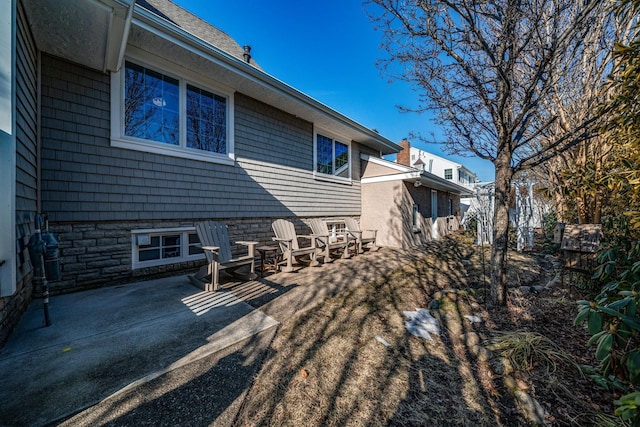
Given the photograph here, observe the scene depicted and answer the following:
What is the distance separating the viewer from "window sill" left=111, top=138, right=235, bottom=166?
167 inches

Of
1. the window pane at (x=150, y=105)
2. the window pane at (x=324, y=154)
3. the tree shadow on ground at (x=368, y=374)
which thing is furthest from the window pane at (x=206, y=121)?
the tree shadow on ground at (x=368, y=374)

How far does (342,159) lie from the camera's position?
30.4 feet

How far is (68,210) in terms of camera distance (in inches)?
148

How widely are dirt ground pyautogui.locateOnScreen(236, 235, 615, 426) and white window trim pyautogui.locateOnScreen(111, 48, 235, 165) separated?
151 inches

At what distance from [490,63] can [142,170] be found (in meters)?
5.66

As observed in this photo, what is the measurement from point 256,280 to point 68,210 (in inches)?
118

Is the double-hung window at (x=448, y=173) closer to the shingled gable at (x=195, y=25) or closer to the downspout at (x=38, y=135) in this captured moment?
the shingled gable at (x=195, y=25)

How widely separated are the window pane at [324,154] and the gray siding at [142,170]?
3.53 ft

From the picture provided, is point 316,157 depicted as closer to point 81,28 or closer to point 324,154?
point 324,154

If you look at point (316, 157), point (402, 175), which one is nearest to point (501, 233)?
point (402, 175)

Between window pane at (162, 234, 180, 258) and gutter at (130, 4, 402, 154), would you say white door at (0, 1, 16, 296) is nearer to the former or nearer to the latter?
gutter at (130, 4, 402, 154)

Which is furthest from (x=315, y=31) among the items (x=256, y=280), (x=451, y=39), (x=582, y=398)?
(x=582, y=398)

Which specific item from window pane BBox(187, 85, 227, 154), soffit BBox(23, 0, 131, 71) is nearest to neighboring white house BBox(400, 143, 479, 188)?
window pane BBox(187, 85, 227, 154)

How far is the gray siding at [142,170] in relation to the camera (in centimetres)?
372
